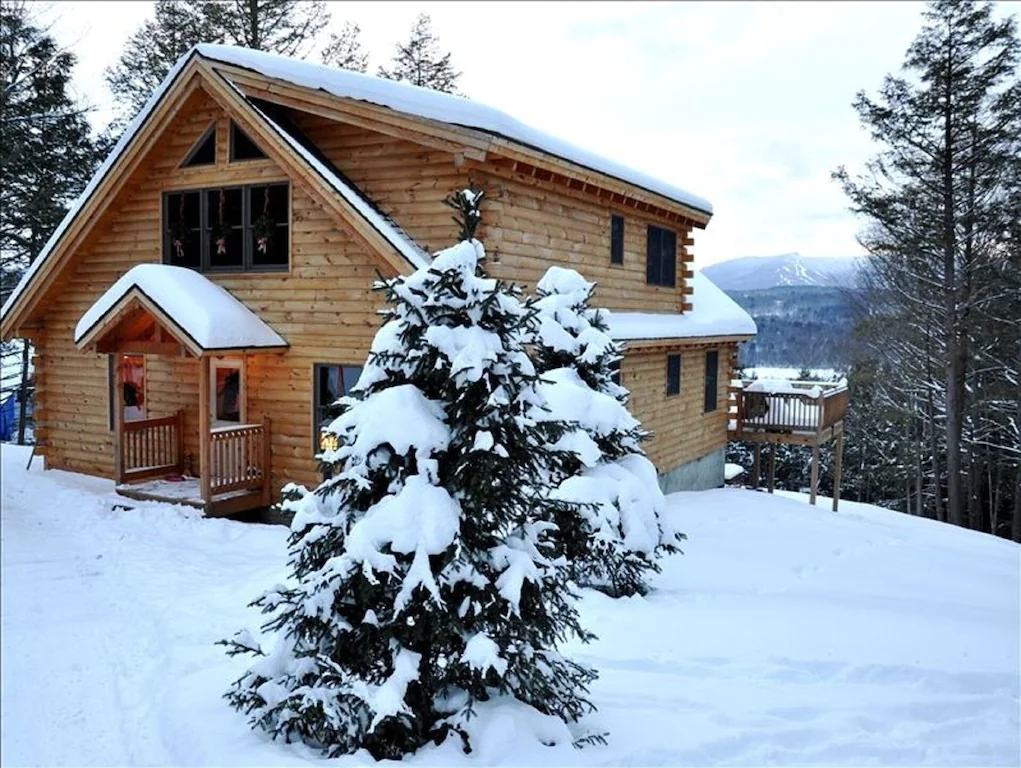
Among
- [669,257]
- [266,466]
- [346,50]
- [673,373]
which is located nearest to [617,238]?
[669,257]

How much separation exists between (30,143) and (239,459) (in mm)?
5029

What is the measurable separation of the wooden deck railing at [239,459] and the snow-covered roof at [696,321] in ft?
19.1

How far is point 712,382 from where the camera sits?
18.4 m

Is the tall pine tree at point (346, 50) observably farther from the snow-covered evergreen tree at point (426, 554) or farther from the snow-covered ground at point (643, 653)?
the snow-covered evergreen tree at point (426, 554)

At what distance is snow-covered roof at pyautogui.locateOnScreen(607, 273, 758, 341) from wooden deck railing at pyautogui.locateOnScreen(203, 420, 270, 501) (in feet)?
19.1

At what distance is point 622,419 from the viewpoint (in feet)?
28.2

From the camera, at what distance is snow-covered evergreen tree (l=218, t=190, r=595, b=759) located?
14.8 feet

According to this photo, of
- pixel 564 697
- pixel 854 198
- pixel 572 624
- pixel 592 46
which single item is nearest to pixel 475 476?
pixel 572 624

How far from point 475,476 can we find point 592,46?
6.30 meters

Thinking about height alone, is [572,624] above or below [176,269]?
below

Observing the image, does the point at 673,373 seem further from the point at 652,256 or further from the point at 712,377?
the point at 712,377

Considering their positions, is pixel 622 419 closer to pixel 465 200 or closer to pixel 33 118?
pixel 465 200

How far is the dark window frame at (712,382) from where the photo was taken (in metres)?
18.1

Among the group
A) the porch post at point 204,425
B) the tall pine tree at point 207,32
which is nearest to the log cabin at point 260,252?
the porch post at point 204,425
